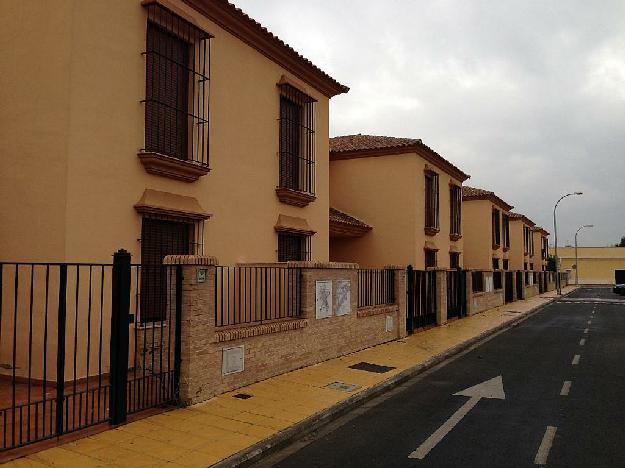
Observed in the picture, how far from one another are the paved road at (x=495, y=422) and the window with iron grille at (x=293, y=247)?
203 inches

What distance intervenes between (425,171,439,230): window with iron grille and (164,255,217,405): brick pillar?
1664 centimetres

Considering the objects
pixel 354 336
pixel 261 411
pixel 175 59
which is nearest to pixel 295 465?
pixel 261 411

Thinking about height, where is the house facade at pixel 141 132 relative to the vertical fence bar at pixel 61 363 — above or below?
above

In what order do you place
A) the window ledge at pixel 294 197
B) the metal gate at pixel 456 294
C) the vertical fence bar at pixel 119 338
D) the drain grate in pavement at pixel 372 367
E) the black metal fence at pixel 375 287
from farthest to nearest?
the metal gate at pixel 456 294
the window ledge at pixel 294 197
the black metal fence at pixel 375 287
the drain grate in pavement at pixel 372 367
the vertical fence bar at pixel 119 338

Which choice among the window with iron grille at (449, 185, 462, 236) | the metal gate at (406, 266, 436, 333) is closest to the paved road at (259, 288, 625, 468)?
the metal gate at (406, 266, 436, 333)

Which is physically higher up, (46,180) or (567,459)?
(46,180)

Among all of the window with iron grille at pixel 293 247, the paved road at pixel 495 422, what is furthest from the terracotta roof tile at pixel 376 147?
the paved road at pixel 495 422

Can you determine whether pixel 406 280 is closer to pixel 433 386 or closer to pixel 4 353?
pixel 433 386

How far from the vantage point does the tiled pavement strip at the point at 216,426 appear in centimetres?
559

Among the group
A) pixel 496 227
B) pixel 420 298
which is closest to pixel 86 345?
pixel 420 298

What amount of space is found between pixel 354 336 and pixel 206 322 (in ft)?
18.2

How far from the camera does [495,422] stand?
7.35m

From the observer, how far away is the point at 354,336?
12625 mm

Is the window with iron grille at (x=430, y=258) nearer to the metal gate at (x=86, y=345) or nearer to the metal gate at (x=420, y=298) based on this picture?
the metal gate at (x=420, y=298)
